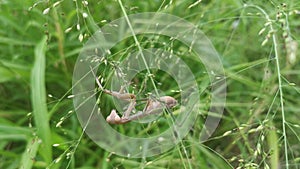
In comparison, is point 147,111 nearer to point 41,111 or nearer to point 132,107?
point 132,107

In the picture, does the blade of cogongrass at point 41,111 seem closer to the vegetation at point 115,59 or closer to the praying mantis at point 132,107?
the vegetation at point 115,59

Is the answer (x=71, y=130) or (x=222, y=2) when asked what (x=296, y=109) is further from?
(x=71, y=130)

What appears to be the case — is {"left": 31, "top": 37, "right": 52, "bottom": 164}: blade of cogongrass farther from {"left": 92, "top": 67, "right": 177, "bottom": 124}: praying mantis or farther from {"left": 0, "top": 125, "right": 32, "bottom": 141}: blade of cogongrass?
{"left": 92, "top": 67, "right": 177, "bottom": 124}: praying mantis

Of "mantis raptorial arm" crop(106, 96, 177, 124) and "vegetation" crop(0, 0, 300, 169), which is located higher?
"mantis raptorial arm" crop(106, 96, 177, 124)

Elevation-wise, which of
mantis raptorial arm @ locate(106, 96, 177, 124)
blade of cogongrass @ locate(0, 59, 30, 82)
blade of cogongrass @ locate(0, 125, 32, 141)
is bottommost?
blade of cogongrass @ locate(0, 125, 32, 141)

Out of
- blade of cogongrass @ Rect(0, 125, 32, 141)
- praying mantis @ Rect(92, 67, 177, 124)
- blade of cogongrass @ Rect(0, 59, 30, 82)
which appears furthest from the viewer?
blade of cogongrass @ Rect(0, 59, 30, 82)

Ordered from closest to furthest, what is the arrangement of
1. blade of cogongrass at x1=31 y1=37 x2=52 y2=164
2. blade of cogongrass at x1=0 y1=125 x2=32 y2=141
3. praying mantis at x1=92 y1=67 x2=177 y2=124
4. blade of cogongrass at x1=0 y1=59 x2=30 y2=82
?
praying mantis at x1=92 y1=67 x2=177 y2=124 < blade of cogongrass at x1=31 y1=37 x2=52 y2=164 < blade of cogongrass at x1=0 y1=125 x2=32 y2=141 < blade of cogongrass at x1=0 y1=59 x2=30 y2=82

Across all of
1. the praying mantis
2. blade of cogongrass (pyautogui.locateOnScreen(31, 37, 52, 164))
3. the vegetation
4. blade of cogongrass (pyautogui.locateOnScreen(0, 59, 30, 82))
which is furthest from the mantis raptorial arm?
blade of cogongrass (pyautogui.locateOnScreen(0, 59, 30, 82))

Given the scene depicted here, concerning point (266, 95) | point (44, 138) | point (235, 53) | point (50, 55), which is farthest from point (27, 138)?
point (235, 53)

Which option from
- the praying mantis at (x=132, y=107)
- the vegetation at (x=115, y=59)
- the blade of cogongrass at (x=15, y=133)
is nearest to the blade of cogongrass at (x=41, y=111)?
the vegetation at (x=115, y=59)

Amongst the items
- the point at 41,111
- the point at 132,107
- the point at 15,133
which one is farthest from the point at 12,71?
the point at 132,107

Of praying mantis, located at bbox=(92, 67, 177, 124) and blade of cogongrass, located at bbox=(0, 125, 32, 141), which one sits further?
blade of cogongrass, located at bbox=(0, 125, 32, 141)
